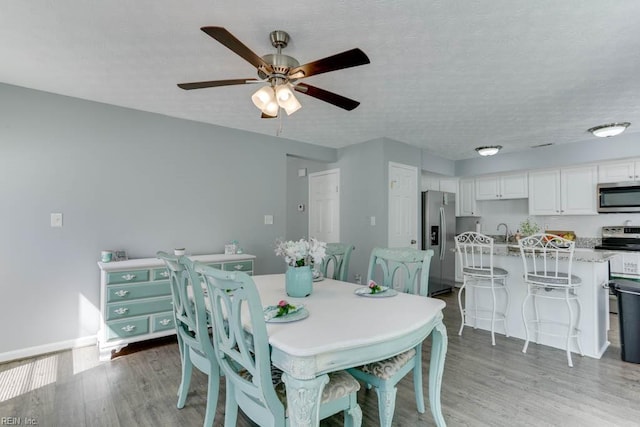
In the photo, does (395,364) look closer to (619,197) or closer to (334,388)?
(334,388)

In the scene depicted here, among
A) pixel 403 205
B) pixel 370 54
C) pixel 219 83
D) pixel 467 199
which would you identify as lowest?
pixel 403 205

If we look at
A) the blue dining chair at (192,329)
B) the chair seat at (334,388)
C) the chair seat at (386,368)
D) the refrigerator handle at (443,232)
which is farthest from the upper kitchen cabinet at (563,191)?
the blue dining chair at (192,329)

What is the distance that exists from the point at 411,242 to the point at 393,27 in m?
3.42

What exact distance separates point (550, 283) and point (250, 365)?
2.82m

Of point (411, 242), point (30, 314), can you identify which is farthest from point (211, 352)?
point (411, 242)

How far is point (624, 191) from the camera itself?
418 cm

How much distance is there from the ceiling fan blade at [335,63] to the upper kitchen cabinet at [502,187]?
4765 millimetres

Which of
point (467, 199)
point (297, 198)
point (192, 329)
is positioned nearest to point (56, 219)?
point (192, 329)

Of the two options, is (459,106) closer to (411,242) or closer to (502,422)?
(411,242)

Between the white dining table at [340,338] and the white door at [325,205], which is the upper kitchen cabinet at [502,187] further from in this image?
the white dining table at [340,338]

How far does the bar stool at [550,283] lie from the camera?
2.75m

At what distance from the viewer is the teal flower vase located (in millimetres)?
1868

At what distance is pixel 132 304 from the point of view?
2832mm

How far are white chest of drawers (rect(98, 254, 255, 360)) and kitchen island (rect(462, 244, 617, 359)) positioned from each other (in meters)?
3.53
